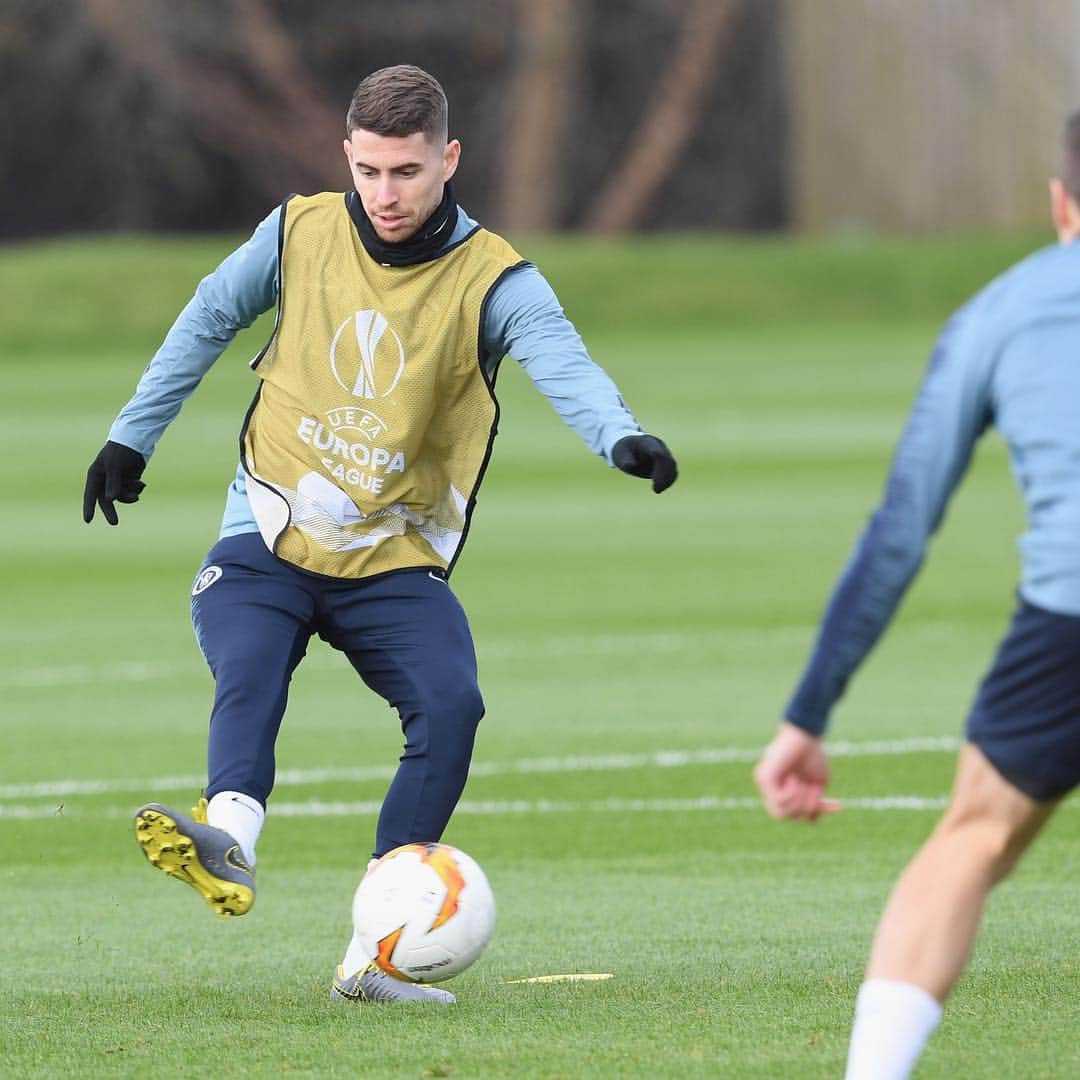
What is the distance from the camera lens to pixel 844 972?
6820mm

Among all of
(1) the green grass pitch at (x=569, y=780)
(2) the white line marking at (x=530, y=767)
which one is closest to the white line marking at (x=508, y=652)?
(1) the green grass pitch at (x=569, y=780)

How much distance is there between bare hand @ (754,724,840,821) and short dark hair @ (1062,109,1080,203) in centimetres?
107

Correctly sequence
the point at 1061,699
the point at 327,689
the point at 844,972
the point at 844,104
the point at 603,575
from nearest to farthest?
1. the point at 1061,699
2. the point at 844,972
3. the point at 327,689
4. the point at 603,575
5. the point at 844,104

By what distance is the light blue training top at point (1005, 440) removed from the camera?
467cm

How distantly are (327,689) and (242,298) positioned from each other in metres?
6.97

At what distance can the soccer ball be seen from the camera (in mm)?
6246

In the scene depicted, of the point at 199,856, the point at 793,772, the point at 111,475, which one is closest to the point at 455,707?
the point at 199,856

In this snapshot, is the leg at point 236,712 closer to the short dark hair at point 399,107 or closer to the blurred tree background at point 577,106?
the short dark hair at point 399,107

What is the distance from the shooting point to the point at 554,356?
6.45 m

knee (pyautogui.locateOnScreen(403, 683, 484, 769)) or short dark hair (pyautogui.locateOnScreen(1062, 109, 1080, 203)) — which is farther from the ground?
short dark hair (pyautogui.locateOnScreen(1062, 109, 1080, 203))

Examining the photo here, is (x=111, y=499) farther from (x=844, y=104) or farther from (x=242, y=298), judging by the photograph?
(x=844, y=104)

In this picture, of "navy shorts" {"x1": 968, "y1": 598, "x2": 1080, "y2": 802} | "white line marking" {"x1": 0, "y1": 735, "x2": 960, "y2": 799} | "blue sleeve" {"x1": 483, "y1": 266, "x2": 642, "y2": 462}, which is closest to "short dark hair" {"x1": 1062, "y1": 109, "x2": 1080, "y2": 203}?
"navy shorts" {"x1": 968, "y1": 598, "x2": 1080, "y2": 802}

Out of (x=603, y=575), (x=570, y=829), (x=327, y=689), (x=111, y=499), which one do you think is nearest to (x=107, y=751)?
(x=327, y=689)

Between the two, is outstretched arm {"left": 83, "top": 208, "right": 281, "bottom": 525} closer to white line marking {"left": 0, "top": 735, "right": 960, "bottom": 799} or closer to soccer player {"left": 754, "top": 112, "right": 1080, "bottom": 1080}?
soccer player {"left": 754, "top": 112, "right": 1080, "bottom": 1080}
